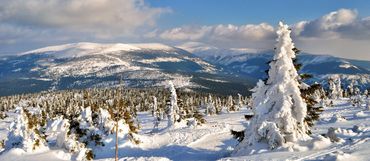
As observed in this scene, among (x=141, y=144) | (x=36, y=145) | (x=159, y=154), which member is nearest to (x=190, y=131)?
(x=141, y=144)

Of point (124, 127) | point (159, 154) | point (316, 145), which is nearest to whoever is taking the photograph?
point (316, 145)

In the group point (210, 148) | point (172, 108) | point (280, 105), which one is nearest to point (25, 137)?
point (210, 148)

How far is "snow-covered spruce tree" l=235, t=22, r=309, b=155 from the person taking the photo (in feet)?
144

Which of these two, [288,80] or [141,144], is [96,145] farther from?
[288,80]

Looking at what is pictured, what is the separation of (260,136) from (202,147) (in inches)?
577

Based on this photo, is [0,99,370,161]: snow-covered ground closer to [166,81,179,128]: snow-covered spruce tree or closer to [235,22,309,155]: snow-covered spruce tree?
[235,22,309,155]: snow-covered spruce tree

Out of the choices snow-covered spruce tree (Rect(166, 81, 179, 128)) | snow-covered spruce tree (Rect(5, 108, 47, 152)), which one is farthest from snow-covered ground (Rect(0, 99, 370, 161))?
snow-covered spruce tree (Rect(166, 81, 179, 128))

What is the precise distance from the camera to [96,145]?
6438cm

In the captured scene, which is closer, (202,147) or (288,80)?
(288,80)

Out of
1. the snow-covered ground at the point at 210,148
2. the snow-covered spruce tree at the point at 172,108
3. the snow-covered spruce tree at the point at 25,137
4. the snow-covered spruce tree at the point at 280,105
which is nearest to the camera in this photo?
the snow-covered ground at the point at 210,148

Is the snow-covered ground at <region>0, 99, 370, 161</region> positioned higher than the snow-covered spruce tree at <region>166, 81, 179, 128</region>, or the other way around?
the snow-covered spruce tree at <region>166, 81, 179, 128</region>

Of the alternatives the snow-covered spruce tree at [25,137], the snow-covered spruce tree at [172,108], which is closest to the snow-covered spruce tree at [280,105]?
the snow-covered spruce tree at [25,137]

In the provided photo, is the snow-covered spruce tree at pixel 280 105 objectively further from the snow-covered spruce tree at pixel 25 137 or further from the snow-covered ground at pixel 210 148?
the snow-covered spruce tree at pixel 25 137

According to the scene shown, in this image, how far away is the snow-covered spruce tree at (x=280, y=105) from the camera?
43.8 metres
